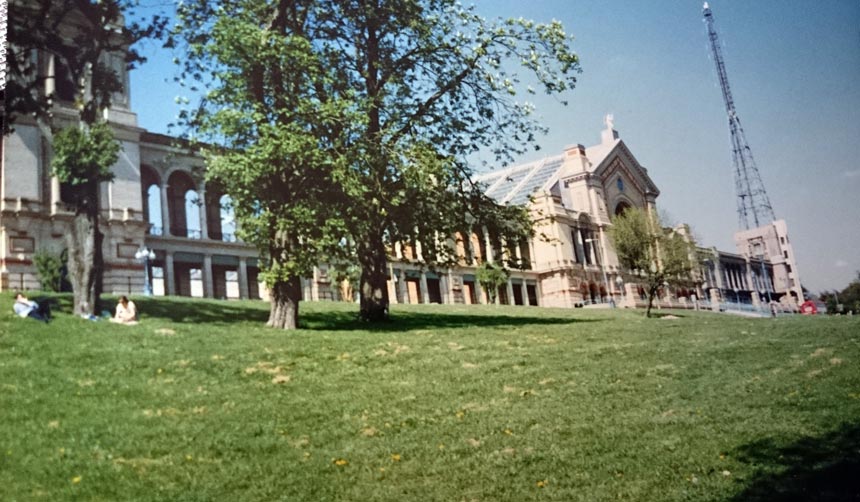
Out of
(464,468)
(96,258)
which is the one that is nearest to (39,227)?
(96,258)

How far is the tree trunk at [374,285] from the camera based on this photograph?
14.8m

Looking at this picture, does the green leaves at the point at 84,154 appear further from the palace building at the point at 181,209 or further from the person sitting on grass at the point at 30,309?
Result: the person sitting on grass at the point at 30,309

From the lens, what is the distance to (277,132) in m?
10.6

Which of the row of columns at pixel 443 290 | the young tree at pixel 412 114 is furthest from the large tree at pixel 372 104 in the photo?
the row of columns at pixel 443 290

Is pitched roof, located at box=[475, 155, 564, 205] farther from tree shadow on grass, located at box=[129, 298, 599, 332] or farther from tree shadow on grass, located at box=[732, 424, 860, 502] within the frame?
tree shadow on grass, located at box=[732, 424, 860, 502]

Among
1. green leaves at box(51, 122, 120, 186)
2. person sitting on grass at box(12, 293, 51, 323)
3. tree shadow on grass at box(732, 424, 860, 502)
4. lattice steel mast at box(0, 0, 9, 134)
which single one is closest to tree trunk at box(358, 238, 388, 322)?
green leaves at box(51, 122, 120, 186)

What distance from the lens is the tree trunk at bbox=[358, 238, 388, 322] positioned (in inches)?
583

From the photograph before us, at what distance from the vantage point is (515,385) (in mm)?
8281

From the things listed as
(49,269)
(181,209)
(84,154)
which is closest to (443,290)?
(181,209)

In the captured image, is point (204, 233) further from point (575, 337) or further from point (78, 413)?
point (575, 337)

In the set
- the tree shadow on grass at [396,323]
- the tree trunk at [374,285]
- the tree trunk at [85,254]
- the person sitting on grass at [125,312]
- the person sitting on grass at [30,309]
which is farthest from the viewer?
the tree trunk at [374,285]

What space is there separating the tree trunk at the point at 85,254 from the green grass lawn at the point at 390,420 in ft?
0.62

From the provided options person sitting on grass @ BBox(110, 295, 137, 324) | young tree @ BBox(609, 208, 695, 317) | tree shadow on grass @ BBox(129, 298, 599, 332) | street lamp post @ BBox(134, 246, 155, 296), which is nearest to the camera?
person sitting on grass @ BBox(110, 295, 137, 324)

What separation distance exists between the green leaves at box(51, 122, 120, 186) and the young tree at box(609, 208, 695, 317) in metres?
15.7
